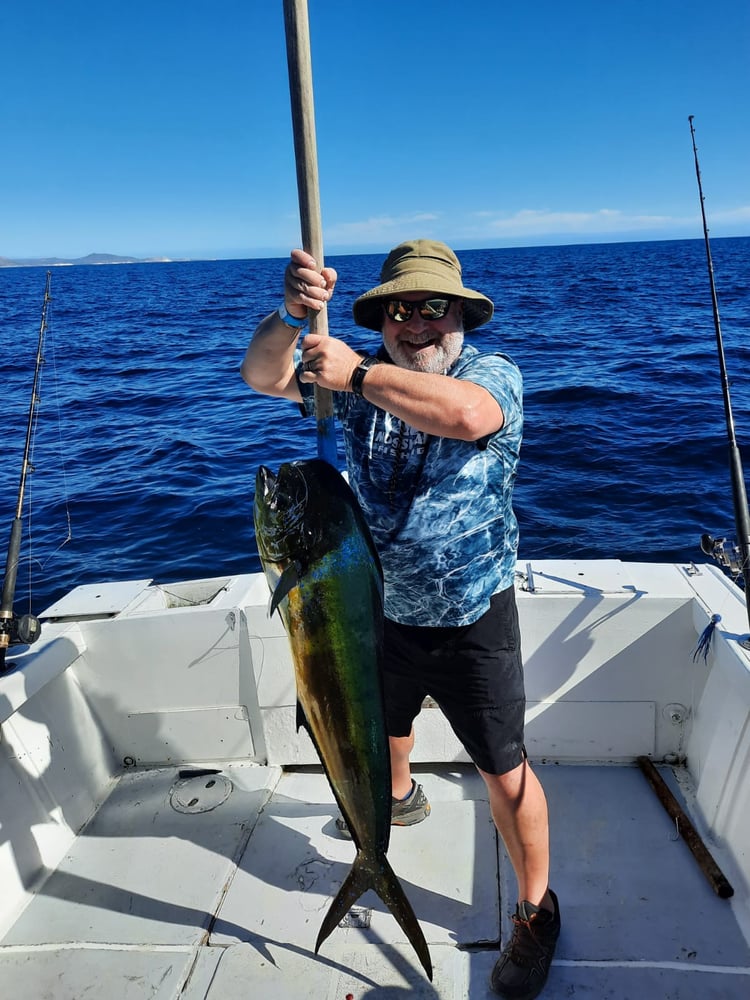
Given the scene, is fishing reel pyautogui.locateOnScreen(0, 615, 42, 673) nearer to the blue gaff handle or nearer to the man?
the man

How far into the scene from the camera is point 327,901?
2732 millimetres

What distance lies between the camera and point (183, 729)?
3.50 metres

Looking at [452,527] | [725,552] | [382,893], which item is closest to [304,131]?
[452,527]

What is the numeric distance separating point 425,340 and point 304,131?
2.28ft

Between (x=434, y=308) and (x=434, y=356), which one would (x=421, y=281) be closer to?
(x=434, y=308)

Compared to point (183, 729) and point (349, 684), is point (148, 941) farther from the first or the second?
point (349, 684)

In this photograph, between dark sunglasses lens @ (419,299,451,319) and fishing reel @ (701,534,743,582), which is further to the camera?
fishing reel @ (701,534,743,582)

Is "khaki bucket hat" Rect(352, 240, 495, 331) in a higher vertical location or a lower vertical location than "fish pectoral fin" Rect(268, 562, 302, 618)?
higher

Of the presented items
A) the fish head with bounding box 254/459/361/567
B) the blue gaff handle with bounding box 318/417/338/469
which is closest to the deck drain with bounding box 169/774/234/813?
the fish head with bounding box 254/459/361/567

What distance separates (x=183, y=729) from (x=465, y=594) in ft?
6.33

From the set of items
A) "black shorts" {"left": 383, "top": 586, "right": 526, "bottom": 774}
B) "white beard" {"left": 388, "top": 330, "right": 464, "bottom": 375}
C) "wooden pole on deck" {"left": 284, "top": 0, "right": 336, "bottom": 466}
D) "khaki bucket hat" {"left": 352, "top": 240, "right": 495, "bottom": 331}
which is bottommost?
"black shorts" {"left": 383, "top": 586, "right": 526, "bottom": 774}

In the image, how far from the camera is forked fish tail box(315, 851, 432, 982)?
1949 mm

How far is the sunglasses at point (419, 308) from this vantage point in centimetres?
206

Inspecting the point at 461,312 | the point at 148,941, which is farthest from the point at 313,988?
the point at 461,312
